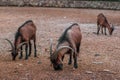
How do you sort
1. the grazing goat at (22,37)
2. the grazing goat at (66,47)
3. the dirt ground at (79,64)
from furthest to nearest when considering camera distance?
the grazing goat at (22,37)
the grazing goat at (66,47)
the dirt ground at (79,64)

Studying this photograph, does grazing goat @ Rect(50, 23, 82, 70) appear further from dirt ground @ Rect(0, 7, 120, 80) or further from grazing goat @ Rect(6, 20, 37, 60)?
grazing goat @ Rect(6, 20, 37, 60)

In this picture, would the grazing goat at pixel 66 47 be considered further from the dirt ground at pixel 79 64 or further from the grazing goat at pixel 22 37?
the grazing goat at pixel 22 37

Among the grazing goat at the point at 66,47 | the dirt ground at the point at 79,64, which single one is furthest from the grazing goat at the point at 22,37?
the grazing goat at the point at 66,47

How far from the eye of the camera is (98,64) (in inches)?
416

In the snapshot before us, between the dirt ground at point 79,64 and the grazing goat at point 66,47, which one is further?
the grazing goat at point 66,47

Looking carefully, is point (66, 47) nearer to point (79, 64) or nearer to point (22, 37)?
point (79, 64)

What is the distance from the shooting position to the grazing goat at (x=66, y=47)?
9.23 m

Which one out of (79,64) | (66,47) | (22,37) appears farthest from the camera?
(22,37)

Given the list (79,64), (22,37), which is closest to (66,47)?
(79,64)

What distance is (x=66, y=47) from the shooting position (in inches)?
369

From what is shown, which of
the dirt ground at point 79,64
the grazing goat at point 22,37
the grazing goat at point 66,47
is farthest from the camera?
the grazing goat at point 22,37

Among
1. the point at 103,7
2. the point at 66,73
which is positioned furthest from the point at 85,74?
the point at 103,7

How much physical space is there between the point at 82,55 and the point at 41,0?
22288 millimetres

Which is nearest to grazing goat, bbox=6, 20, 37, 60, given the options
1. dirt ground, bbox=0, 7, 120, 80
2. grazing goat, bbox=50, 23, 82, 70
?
dirt ground, bbox=0, 7, 120, 80
